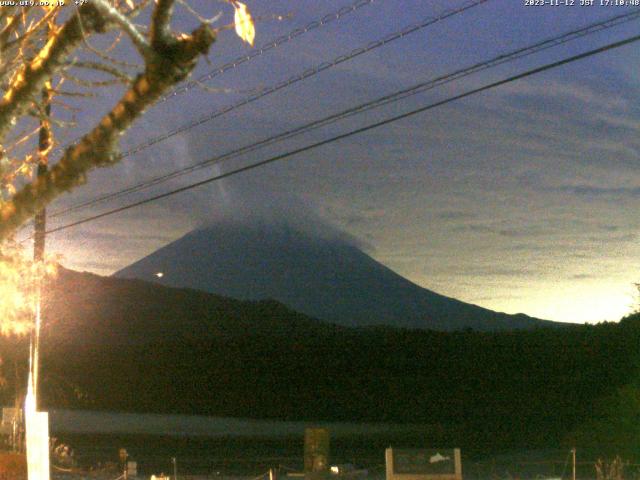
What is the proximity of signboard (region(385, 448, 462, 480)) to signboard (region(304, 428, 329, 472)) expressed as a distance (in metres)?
6.80

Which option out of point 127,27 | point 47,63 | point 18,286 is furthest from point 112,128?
point 18,286

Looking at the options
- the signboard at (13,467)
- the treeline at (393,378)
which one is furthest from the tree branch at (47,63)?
the treeline at (393,378)

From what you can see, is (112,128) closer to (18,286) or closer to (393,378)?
(18,286)

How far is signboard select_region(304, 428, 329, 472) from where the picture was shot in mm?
23469

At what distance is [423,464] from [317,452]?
704 cm

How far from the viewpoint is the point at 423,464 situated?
1692 cm

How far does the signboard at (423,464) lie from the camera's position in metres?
16.8

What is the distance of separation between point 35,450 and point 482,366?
6781cm

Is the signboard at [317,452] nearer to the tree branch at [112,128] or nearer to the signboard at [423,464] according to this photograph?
the signboard at [423,464]

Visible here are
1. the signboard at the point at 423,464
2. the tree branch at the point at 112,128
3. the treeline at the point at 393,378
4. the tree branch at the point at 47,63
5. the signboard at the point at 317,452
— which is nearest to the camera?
the tree branch at the point at 112,128

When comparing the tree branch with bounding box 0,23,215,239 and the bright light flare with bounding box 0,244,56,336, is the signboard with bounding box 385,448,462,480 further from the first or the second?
the tree branch with bounding box 0,23,215,239

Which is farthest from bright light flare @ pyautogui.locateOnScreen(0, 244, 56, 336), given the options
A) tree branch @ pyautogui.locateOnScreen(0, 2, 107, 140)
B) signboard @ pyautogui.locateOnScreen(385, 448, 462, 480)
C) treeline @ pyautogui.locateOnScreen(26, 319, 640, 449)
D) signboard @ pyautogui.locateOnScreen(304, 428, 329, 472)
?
treeline @ pyautogui.locateOnScreen(26, 319, 640, 449)

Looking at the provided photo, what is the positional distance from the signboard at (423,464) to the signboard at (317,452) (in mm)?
6797

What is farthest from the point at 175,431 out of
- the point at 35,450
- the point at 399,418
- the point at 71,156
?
the point at 71,156
